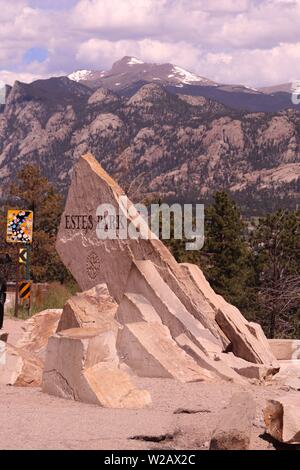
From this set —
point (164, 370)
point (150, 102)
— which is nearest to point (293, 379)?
point (164, 370)

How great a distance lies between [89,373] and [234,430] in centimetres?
252

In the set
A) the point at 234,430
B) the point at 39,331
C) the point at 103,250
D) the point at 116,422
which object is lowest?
the point at 39,331

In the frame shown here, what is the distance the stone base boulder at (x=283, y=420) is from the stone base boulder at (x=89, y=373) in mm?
1849

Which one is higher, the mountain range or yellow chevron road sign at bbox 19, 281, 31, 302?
the mountain range

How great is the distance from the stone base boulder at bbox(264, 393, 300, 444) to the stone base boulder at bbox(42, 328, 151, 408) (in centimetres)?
185

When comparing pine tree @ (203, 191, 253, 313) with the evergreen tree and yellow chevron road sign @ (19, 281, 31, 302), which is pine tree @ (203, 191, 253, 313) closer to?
the evergreen tree

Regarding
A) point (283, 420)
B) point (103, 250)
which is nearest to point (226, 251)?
point (103, 250)

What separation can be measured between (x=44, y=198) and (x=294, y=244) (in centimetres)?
1486

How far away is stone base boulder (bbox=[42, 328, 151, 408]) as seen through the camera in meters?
9.38

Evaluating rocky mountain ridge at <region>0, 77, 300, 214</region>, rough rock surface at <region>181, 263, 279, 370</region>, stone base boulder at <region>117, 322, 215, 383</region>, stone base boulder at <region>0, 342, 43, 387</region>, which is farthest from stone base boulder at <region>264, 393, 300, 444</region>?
rocky mountain ridge at <region>0, 77, 300, 214</region>

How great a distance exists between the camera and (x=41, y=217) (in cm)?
4066

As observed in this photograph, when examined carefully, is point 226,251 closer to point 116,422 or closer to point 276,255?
point 276,255

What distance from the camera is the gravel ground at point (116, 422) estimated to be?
7746mm

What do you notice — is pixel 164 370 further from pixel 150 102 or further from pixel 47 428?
pixel 150 102
